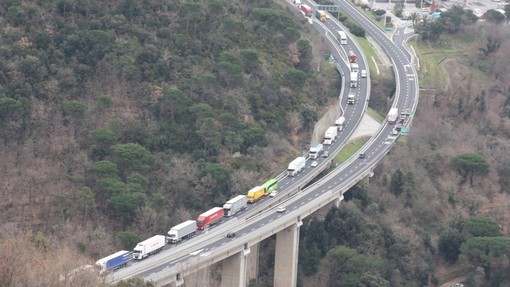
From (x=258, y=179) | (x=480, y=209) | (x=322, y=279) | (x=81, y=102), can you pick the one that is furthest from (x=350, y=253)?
(x=81, y=102)

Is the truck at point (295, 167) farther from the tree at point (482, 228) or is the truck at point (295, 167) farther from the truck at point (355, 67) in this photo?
the truck at point (355, 67)

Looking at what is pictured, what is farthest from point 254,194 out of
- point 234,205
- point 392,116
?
point 392,116

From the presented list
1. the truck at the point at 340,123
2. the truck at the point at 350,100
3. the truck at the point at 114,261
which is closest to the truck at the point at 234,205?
the truck at the point at 114,261

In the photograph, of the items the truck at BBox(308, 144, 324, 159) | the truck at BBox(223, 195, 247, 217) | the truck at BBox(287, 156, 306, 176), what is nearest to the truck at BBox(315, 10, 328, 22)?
the truck at BBox(308, 144, 324, 159)

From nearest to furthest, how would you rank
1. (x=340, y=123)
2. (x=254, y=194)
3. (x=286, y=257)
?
(x=286, y=257) → (x=254, y=194) → (x=340, y=123)

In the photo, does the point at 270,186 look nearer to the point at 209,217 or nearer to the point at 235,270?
the point at 209,217

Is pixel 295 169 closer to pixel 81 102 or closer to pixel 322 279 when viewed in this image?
pixel 322 279

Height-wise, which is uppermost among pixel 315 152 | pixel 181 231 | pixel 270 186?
pixel 181 231
